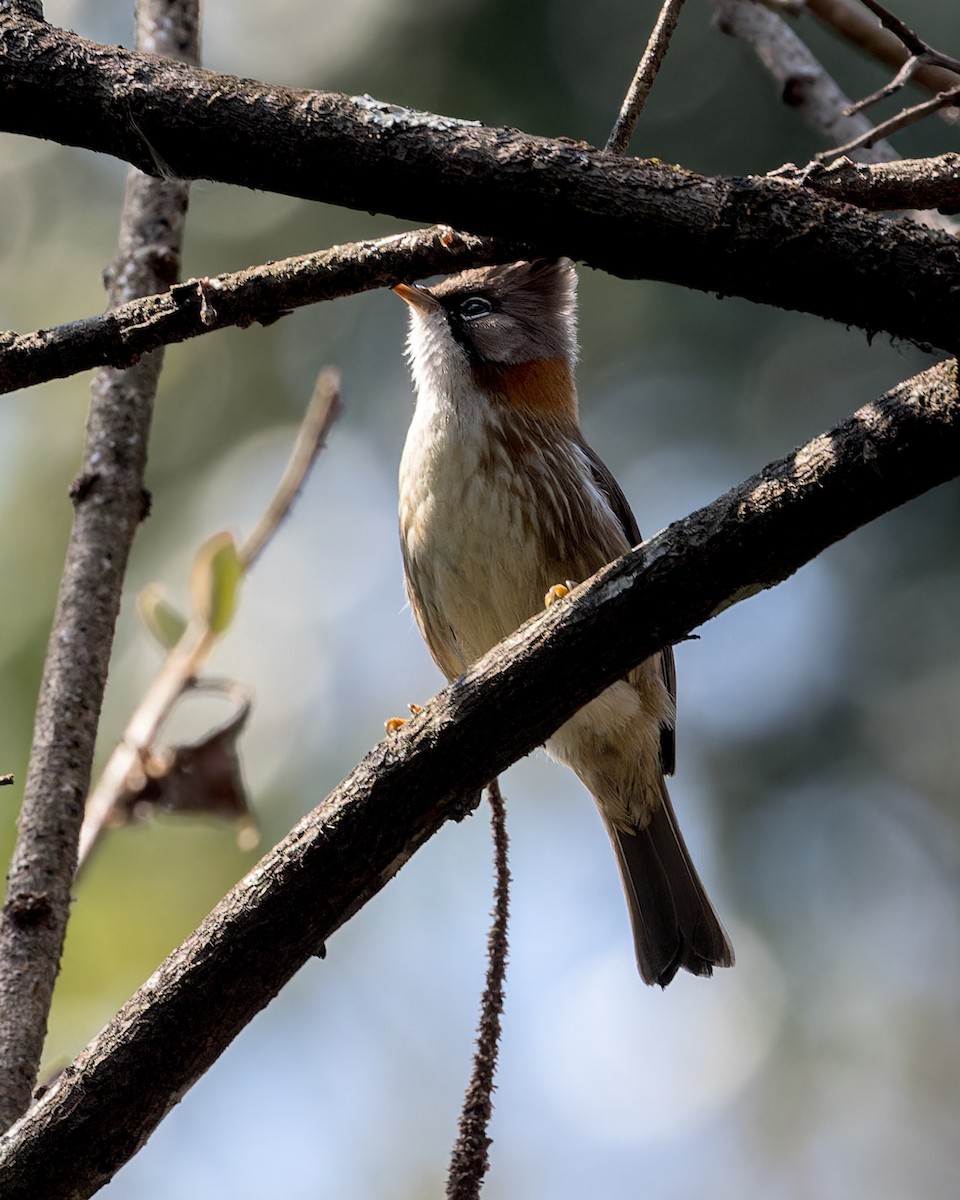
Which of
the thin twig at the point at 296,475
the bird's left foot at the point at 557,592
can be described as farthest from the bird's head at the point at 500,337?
the bird's left foot at the point at 557,592

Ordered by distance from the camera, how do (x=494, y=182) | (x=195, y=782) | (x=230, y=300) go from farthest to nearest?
(x=195, y=782)
(x=230, y=300)
(x=494, y=182)

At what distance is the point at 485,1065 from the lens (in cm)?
221

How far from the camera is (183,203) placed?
3.39 m

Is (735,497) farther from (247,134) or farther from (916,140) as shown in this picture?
(916,140)

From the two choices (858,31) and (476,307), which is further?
(476,307)

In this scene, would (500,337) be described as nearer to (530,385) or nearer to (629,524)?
(530,385)

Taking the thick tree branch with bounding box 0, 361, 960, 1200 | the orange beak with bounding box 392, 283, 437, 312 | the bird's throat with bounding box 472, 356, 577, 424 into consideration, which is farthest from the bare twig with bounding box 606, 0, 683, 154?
the orange beak with bounding box 392, 283, 437, 312

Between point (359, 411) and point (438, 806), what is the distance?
544 cm

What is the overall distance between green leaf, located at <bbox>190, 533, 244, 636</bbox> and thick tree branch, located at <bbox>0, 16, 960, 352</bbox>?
1444 millimetres

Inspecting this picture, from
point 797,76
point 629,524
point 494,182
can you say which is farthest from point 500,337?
point 494,182

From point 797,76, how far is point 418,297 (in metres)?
1.26

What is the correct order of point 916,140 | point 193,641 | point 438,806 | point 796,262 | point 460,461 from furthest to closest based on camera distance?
1. point 916,140
2. point 460,461
3. point 193,641
4. point 438,806
5. point 796,262

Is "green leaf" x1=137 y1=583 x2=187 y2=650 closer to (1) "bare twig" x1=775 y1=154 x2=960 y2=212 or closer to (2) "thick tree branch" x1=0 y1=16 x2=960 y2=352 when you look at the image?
(2) "thick tree branch" x1=0 y1=16 x2=960 y2=352

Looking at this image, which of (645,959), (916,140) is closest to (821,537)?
(645,959)
